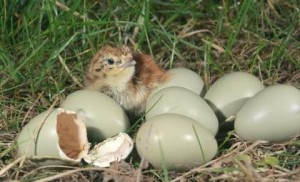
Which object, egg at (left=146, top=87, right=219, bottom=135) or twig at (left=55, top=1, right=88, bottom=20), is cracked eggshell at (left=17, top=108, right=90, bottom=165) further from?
twig at (left=55, top=1, right=88, bottom=20)

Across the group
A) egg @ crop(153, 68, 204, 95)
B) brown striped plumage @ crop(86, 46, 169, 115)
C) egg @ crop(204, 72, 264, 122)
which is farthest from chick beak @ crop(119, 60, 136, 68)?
egg @ crop(204, 72, 264, 122)

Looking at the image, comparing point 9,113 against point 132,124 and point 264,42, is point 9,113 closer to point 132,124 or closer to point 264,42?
point 132,124

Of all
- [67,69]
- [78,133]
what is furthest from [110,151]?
[67,69]

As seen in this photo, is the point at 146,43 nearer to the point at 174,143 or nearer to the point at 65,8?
the point at 65,8

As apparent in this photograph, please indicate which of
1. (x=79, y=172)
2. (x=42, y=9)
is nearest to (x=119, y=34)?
(x=42, y=9)

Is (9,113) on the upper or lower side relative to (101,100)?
lower

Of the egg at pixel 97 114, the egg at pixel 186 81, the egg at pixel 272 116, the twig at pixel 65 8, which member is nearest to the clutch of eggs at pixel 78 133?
the egg at pixel 97 114
